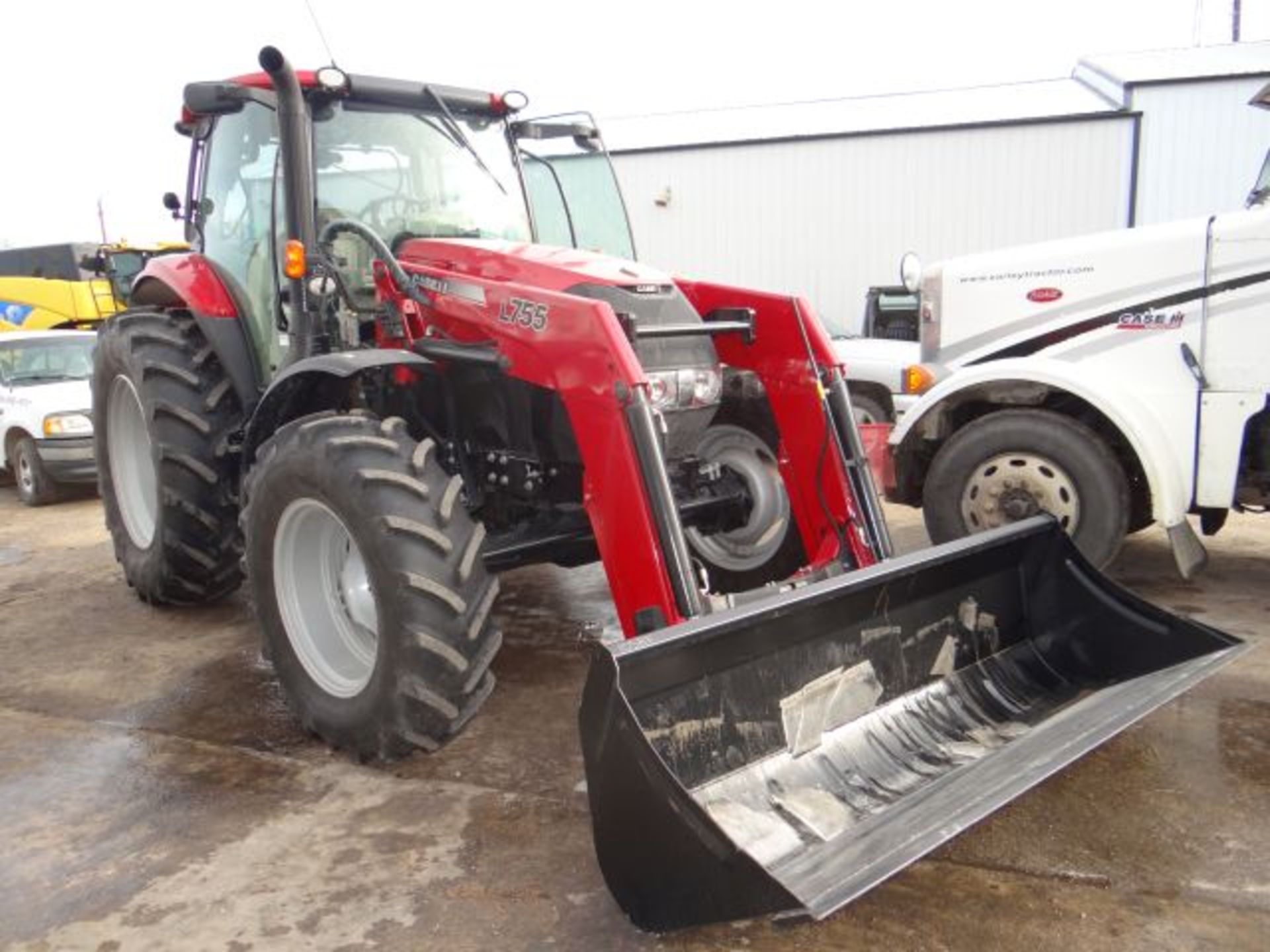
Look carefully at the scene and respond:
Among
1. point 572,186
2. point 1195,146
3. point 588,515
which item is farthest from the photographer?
point 1195,146

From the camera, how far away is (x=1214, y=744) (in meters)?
3.59

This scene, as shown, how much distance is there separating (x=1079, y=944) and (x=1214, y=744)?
1.45m

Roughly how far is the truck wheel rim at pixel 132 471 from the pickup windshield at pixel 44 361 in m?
4.78

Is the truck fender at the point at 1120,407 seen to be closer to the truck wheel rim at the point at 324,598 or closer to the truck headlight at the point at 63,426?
the truck wheel rim at the point at 324,598

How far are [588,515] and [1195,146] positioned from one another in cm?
1557

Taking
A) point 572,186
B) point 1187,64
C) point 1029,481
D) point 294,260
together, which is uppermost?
point 1187,64

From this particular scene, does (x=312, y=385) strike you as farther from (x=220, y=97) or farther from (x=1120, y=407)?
(x=1120, y=407)

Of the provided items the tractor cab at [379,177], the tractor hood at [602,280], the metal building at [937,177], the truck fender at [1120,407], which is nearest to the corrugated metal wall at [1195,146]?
the metal building at [937,177]

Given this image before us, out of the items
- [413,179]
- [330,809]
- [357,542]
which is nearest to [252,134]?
[413,179]

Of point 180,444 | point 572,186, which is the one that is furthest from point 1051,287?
point 180,444

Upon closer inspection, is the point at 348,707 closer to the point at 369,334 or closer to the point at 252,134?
the point at 369,334

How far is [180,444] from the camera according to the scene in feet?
15.8

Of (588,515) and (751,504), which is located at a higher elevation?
(588,515)

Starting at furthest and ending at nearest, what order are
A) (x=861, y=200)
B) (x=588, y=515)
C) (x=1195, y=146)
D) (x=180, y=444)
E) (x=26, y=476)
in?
(x=861, y=200) → (x=1195, y=146) → (x=26, y=476) → (x=180, y=444) → (x=588, y=515)
